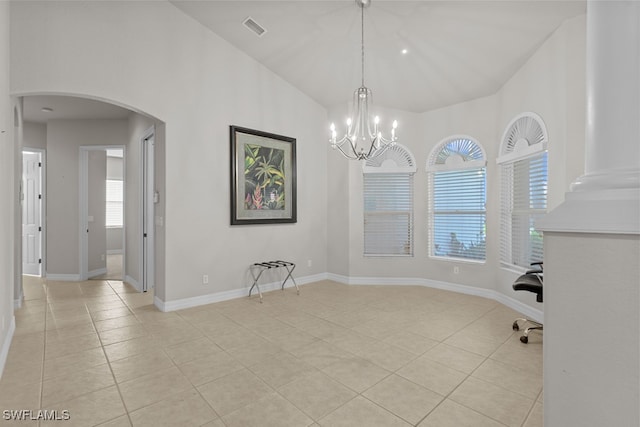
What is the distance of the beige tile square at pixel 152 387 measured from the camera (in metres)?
2.04

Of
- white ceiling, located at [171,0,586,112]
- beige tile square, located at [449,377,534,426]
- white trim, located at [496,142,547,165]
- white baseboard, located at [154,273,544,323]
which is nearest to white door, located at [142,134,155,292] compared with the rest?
white baseboard, located at [154,273,544,323]

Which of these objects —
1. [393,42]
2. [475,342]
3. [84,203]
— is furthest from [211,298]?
[393,42]

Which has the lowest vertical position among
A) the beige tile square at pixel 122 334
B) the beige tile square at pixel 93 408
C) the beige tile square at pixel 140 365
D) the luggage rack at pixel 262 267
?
the beige tile square at pixel 122 334

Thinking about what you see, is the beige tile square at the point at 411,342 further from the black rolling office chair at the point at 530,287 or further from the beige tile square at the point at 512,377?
the black rolling office chair at the point at 530,287

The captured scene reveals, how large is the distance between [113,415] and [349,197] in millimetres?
4134

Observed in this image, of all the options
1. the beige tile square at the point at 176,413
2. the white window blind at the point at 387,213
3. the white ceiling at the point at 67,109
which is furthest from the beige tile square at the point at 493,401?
the white ceiling at the point at 67,109

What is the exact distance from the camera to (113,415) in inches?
74.8

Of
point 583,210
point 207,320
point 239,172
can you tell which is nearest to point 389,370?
point 583,210

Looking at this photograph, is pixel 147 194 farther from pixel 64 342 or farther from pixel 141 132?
pixel 64 342

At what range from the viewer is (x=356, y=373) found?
2375 mm

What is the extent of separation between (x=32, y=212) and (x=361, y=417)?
281 inches

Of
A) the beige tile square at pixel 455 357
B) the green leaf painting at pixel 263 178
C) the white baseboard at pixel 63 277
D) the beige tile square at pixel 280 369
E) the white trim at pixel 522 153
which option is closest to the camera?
the beige tile square at pixel 280 369

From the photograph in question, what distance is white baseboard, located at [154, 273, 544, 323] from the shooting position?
3.86 m

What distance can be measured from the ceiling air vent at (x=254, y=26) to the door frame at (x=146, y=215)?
2255 millimetres
